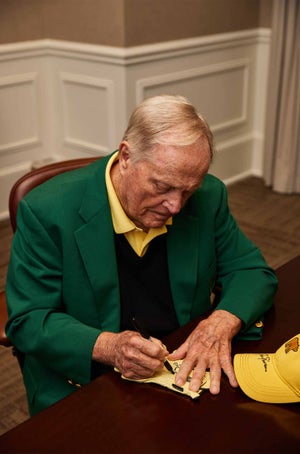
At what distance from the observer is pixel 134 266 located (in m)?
1.53

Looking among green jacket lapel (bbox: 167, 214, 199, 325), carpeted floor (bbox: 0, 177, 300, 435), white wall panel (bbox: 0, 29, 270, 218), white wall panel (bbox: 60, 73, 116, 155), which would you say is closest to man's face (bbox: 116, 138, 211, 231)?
green jacket lapel (bbox: 167, 214, 199, 325)

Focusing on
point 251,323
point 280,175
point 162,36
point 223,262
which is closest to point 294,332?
point 251,323

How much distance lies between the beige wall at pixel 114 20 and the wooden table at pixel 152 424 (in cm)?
305

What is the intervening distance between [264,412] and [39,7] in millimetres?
3764

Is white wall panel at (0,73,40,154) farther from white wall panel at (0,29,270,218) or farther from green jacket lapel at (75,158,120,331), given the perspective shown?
green jacket lapel at (75,158,120,331)

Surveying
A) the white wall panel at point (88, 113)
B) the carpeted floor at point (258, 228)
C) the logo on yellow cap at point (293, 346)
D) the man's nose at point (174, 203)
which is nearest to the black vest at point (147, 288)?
the man's nose at point (174, 203)

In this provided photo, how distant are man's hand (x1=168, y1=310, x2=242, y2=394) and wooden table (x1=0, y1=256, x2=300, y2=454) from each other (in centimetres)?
4

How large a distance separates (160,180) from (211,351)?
15.6 inches

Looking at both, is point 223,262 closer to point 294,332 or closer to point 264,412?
point 294,332

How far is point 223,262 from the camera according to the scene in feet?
5.47

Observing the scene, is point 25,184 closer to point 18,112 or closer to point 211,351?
point 211,351

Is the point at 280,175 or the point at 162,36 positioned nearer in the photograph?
the point at 162,36

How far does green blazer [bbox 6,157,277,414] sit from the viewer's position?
4.50 ft
